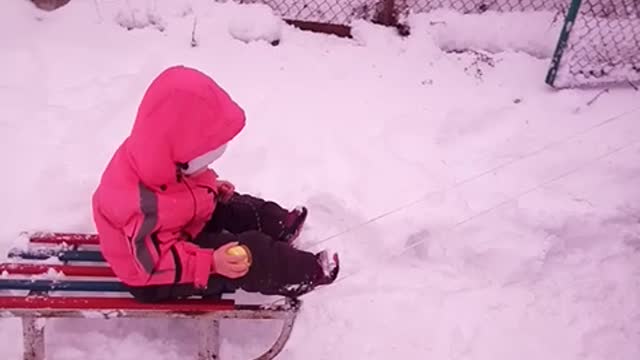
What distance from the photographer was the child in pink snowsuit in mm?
2705

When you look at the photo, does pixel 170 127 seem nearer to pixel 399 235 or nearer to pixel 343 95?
pixel 399 235

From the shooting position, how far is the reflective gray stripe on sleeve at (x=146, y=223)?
276 cm

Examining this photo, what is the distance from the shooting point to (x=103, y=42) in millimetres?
4695

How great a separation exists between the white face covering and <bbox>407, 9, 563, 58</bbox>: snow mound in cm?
259

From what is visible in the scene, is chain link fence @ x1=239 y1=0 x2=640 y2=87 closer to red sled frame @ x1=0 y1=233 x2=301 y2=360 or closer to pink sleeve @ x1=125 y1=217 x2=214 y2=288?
red sled frame @ x1=0 y1=233 x2=301 y2=360

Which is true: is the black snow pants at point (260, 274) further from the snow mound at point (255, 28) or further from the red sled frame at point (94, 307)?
the snow mound at point (255, 28)

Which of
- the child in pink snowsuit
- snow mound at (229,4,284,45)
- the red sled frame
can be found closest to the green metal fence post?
snow mound at (229,4,284,45)

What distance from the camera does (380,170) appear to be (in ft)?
13.3

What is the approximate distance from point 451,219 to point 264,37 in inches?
70.7

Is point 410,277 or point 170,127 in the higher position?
point 170,127

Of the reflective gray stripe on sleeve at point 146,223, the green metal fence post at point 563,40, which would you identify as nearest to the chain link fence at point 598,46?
the green metal fence post at point 563,40

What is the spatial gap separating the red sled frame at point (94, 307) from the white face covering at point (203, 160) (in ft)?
1.65

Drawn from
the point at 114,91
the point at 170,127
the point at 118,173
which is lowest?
the point at 114,91

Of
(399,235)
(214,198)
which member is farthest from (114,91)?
(399,235)
